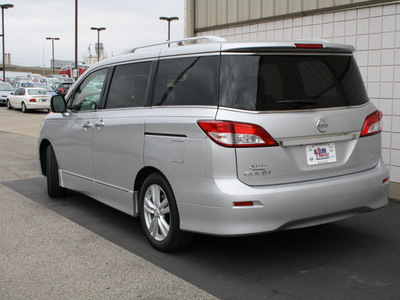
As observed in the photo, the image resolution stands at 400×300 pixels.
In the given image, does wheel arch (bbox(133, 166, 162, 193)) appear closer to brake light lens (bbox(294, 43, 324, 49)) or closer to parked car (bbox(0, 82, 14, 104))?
brake light lens (bbox(294, 43, 324, 49))

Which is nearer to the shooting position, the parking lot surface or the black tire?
the parking lot surface

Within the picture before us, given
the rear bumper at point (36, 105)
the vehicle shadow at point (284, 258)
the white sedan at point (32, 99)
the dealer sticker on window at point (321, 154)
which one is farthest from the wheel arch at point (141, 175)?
the rear bumper at point (36, 105)

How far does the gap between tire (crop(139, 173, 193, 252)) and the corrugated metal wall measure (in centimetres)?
424

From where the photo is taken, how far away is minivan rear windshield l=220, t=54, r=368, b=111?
4074 mm

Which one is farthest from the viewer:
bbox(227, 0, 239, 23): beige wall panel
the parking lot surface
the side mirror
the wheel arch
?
bbox(227, 0, 239, 23): beige wall panel

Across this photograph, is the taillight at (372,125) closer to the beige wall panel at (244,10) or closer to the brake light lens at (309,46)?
the brake light lens at (309,46)

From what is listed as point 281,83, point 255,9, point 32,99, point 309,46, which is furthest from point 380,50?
point 32,99

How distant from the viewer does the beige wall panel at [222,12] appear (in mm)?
9438

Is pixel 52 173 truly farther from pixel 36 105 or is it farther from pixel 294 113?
pixel 36 105

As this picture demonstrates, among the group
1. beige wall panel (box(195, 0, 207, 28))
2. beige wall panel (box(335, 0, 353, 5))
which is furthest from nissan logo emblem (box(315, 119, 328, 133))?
beige wall panel (box(195, 0, 207, 28))

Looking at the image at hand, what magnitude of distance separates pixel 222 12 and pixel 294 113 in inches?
230

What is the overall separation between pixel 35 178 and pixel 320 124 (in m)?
5.87

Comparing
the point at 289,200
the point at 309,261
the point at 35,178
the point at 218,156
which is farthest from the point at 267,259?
the point at 35,178

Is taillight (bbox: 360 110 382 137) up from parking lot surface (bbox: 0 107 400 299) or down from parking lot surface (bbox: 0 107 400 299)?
up
